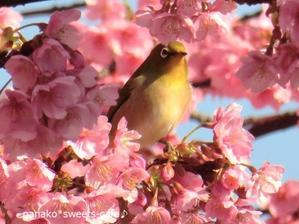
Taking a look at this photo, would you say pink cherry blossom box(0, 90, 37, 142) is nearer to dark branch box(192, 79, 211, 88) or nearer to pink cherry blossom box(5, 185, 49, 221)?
pink cherry blossom box(5, 185, 49, 221)

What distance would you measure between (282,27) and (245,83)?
1.53ft

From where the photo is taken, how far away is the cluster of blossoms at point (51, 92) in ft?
8.32

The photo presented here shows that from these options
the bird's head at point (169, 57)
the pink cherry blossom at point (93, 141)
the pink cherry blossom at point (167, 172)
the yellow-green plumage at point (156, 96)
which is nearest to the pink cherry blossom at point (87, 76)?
the pink cherry blossom at point (93, 141)

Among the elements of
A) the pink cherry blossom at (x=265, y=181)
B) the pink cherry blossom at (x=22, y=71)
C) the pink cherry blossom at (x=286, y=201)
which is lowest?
the pink cherry blossom at (x=286, y=201)

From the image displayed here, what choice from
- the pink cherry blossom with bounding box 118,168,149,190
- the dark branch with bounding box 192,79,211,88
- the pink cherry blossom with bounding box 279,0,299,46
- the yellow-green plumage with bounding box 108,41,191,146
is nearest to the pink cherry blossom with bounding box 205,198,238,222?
the pink cherry blossom with bounding box 118,168,149,190

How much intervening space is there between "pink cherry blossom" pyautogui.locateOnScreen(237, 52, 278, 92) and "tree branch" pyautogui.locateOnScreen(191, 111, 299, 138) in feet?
6.24

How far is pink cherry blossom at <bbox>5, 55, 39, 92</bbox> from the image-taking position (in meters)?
2.52

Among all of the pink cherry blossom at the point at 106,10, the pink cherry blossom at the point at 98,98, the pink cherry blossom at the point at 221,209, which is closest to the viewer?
the pink cherry blossom at the point at 98,98

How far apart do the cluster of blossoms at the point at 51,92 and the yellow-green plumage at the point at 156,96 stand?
1476 millimetres

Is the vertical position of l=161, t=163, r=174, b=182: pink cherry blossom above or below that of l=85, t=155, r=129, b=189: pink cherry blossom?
below

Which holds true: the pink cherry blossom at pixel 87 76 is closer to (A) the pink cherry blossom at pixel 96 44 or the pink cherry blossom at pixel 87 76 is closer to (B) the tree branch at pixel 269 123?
(B) the tree branch at pixel 269 123

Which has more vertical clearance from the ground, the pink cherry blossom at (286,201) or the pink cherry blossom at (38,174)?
the pink cherry blossom at (38,174)

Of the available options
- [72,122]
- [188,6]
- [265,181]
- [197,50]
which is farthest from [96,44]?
[72,122]

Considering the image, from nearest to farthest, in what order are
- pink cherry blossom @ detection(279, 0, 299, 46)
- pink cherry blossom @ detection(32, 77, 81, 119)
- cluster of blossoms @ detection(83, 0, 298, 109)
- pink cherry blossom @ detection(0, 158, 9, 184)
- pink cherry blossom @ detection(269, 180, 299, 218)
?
pink cherry blossom @ detection(32, 77, 81, 119)
pink cherry blossom @ detection(0, 158, 9, 184)
pink cherry blossom @ detection(279, 0, 299, 46)
pink cherry blossom @ detection(269, 180, 299, 218)
cluster of blossoms @ detection(83, 0, 298, 109)
